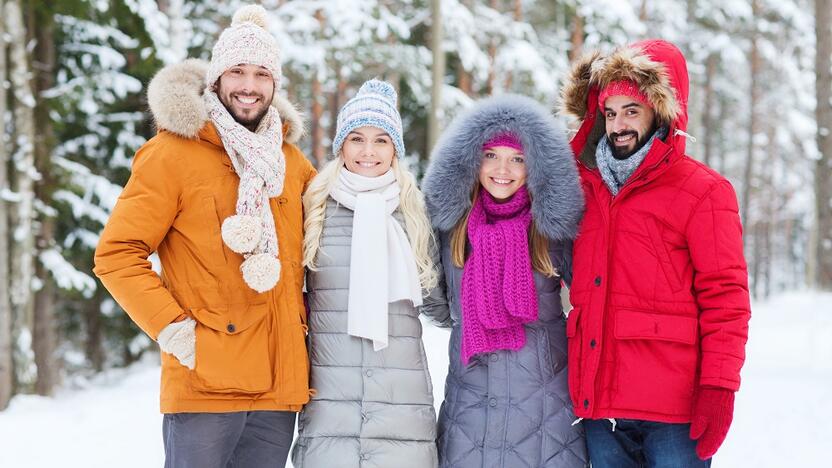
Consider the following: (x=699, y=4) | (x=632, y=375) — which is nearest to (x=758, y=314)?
(x=699, y=4)

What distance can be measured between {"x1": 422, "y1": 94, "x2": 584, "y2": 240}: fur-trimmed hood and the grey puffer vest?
0.25m

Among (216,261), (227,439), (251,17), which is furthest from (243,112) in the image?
(227,439)

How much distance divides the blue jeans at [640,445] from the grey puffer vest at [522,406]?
3.6 inches

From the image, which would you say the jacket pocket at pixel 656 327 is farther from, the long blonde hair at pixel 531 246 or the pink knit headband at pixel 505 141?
the pink knit headband at pixel 505 141

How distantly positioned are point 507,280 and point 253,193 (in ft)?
3.92

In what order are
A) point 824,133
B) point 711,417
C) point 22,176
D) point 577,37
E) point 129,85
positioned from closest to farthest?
point 711,417 < point 22,176 < point 824,133 < point 129,85 < point 577,37

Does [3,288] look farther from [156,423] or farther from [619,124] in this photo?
[619,124]

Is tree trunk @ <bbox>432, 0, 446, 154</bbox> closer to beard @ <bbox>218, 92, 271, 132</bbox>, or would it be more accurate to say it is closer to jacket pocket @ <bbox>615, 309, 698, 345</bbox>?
beard @ <bbox>218, 92, 271, 132</bbox>

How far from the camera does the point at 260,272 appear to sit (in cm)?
300

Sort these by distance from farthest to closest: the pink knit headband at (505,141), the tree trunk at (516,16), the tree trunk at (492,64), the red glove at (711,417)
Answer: the tree trunk at (516,16) → the tree trunk at (492,64) → the pink knit headband at (505,141) → the red glove at (711,417)

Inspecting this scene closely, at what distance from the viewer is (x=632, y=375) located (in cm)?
294

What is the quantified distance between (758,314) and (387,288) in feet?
53.0

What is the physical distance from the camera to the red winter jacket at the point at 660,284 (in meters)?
2.80

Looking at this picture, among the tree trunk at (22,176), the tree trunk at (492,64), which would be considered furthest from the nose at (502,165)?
the tree trunk at (492,64)
